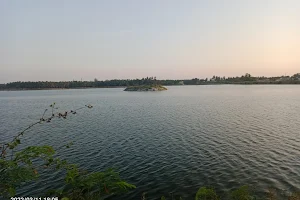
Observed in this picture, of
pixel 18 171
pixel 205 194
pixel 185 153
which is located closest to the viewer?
pixel 18 171

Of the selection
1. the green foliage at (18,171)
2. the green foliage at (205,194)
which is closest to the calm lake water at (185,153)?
the green foliage at (205,194)

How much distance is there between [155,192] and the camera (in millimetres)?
14805

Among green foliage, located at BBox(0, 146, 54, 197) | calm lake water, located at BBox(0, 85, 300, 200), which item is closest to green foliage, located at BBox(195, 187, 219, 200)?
calm lake water, located at BBox(0, 85, 300, 200)

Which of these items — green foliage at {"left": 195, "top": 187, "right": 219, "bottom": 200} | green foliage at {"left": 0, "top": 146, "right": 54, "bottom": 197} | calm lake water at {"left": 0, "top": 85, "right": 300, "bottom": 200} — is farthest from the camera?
calm lake water at {"left": 0, "top": 85, "right": 300, "bottom": 200}

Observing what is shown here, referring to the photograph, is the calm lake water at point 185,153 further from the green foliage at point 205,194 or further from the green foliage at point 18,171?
the green foliage at point 18,171

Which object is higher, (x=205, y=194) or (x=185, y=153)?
(x=205, y=194)

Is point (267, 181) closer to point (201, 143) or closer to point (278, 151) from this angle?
point (278, 151)

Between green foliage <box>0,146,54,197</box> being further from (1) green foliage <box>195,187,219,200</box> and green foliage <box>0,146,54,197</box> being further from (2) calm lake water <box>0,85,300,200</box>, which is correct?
(2) calm lake water <box>0,85,300,200</box>

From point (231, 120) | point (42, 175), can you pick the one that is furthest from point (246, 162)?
point (231, 120)

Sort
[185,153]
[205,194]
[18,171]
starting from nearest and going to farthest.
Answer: [18,171], [205,194], [185,153]

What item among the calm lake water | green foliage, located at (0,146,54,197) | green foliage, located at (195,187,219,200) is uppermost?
green foliage, located at (0,146,54,197)

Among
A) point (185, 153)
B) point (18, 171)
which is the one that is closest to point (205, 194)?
point (18, 171)

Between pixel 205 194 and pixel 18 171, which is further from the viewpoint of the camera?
pixel 205 194

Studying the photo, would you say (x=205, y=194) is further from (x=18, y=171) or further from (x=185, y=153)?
(x=185, y=153)
